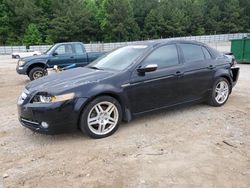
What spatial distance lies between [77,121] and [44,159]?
2.50 ft

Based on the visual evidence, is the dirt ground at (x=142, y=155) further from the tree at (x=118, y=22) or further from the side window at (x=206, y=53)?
the tree at (x=118, y=22)

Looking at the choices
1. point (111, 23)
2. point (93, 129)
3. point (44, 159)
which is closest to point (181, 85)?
point (93, 129)

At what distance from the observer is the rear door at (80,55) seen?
11734 millimetres

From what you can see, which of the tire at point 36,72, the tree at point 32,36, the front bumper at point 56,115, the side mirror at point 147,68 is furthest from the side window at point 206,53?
the tree at point 32,36

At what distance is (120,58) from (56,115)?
1.76 m

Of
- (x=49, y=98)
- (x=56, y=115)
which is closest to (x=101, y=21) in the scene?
(x=49, y=98)

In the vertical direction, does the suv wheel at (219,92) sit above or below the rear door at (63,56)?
below

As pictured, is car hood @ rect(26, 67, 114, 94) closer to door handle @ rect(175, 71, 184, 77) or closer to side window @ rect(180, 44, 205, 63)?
door handle @ rect(175, 71, 184, 77)

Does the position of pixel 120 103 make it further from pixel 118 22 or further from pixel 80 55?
pixel 118 22

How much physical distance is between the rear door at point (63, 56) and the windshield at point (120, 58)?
5941 millimetres

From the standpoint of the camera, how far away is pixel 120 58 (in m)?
5.44

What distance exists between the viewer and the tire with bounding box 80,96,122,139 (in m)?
4.48

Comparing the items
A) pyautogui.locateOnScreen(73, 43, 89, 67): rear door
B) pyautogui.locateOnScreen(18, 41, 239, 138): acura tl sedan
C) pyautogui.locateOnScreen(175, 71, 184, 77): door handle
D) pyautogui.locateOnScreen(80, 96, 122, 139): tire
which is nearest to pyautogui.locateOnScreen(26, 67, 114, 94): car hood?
pyautogui.locateOnScreen(18, 41, 239, 138): acura tl sedan

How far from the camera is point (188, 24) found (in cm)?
6088
